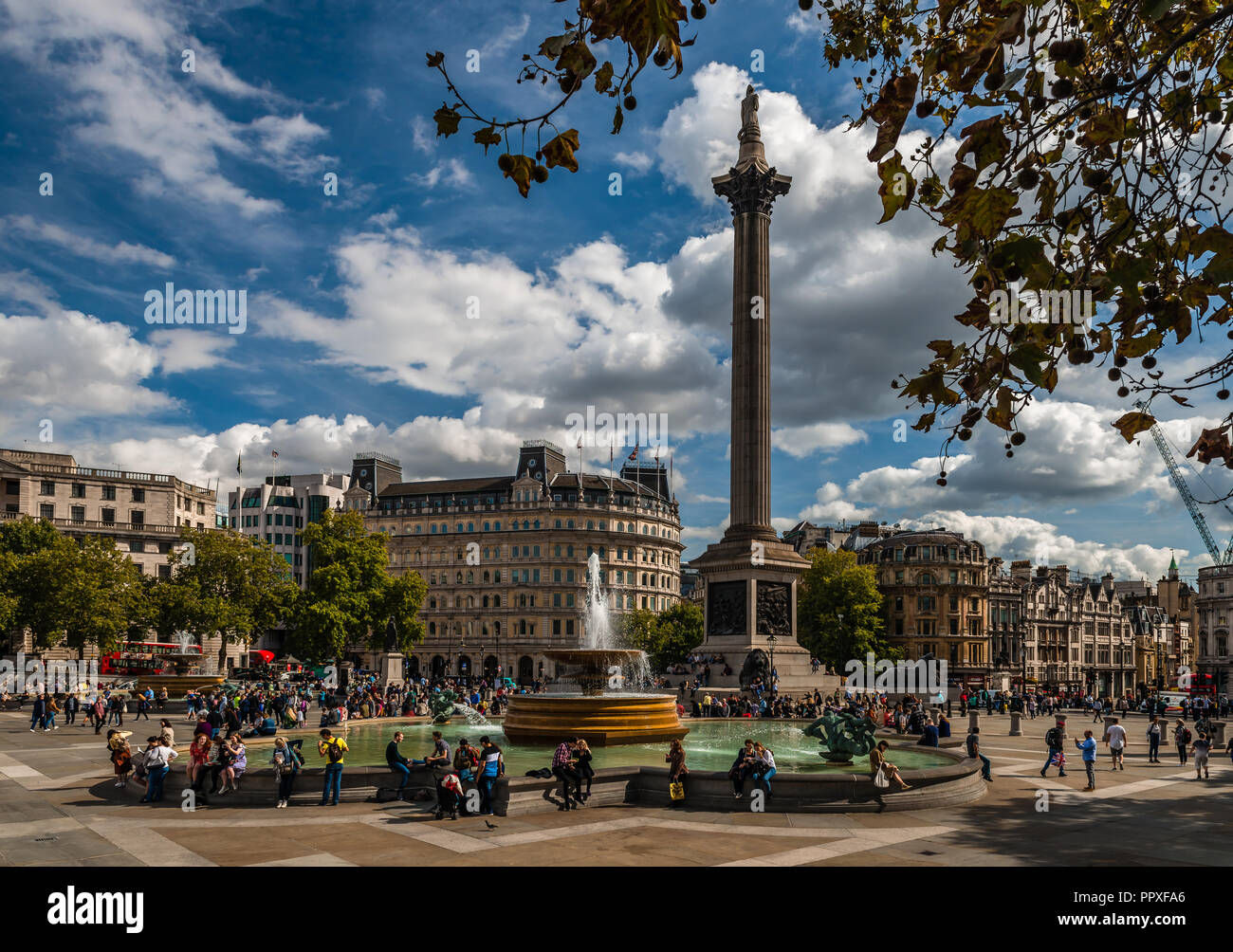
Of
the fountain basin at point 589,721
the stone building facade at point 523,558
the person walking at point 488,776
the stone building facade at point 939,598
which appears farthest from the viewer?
the stone building facade at point 523,558

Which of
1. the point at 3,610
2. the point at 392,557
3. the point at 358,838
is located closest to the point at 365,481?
the point at 392,557

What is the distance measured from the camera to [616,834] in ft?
49.8

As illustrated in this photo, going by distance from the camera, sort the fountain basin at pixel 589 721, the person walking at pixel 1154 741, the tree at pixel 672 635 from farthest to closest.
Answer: the tree at pixel 672 635
the person walking at pixel 1154 741
the fountain basin at pixel 589 721

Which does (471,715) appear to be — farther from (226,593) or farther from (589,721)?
(226,593)

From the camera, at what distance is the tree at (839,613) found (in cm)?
7600

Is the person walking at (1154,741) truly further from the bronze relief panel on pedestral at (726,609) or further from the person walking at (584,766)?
the bronze relief panel on pedestral at (726,609)

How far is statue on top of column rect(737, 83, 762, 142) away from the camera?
55.5m

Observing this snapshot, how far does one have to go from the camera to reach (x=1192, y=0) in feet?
17.8

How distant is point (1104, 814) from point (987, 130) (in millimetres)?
17193

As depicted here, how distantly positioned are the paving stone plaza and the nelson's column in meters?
26.7

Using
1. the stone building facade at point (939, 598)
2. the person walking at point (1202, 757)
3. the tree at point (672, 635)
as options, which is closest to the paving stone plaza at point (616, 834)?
the person walking at point (1202, 757)

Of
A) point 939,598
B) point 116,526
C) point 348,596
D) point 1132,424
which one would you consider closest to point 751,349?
point 348,596

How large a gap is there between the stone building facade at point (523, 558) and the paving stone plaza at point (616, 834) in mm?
78719

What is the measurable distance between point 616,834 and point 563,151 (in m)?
12.7
